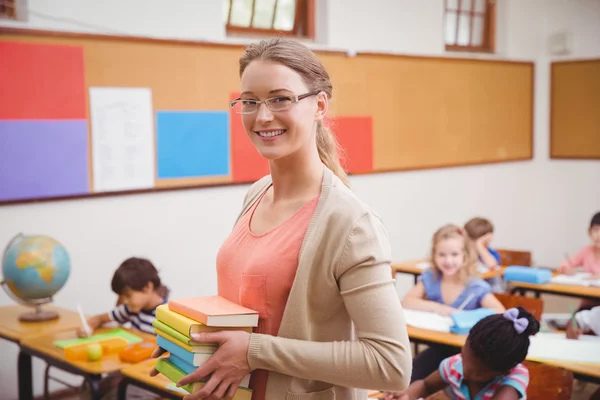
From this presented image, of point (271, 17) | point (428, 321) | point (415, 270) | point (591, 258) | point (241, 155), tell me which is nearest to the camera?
point (428, 321)

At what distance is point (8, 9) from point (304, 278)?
11.8 ft

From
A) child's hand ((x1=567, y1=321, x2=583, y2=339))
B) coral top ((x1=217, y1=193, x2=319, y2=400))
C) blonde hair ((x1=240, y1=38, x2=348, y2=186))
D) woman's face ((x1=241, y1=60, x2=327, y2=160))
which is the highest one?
blonde hair ((x1=240, y1=38, x2=348, y2=186))

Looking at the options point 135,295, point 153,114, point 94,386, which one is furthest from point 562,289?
point 94,386

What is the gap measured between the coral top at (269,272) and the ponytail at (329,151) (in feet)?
0.54

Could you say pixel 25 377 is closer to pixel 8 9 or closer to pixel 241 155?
pixel 8 9

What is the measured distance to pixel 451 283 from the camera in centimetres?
414

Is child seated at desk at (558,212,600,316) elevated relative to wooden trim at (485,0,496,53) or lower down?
lower down

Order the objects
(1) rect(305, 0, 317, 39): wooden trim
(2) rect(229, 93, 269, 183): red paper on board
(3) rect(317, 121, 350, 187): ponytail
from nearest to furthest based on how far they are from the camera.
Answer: (3) rect(317, 121, 350, 187): ponytail
(2) rect(229, 93, 269, 183): red paper on board
(1) rect(305, 0, 317, 39): wooden trim

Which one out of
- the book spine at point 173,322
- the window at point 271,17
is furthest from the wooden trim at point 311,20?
the book spine at point 173,322

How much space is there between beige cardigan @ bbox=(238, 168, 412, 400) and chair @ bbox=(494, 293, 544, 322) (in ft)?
8.62

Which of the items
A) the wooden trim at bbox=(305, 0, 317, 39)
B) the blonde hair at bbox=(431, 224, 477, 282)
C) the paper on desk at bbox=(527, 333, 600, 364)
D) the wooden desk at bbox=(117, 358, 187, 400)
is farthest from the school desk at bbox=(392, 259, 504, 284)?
the wooden desk at bbox=(117, 358, 187, 400)

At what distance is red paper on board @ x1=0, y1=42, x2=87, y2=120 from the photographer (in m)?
4.20

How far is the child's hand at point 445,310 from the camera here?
3883mm

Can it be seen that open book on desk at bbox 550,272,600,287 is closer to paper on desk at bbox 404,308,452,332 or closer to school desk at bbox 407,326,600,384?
paper on desk at bbox 404,308,452,332
